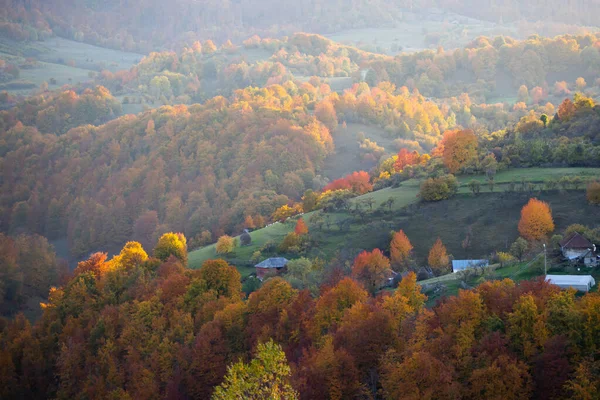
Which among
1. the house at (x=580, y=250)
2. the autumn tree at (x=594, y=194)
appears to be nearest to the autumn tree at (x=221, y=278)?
the house at (x=580, y=250)

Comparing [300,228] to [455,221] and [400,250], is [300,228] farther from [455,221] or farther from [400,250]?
[455,221]

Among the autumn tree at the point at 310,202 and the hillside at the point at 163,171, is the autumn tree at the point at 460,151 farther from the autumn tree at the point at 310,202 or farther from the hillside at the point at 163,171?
the hillside at the point at 163,171

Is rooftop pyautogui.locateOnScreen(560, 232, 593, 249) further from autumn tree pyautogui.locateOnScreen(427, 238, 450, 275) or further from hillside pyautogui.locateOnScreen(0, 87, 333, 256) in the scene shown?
hillside pyautogui.locateOnScreen(0, 87, 333, 256)

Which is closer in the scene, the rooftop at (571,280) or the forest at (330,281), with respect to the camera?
the forest at (330,281)

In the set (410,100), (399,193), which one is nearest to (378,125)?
(410,100)

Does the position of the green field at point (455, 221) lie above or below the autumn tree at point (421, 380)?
below

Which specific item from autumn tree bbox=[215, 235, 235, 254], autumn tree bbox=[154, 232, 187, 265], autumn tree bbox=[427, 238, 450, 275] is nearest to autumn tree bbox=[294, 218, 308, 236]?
autumn tree bbox=[215, 235, 235, 254]
